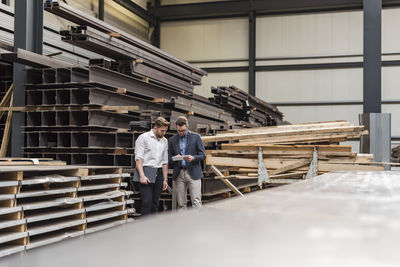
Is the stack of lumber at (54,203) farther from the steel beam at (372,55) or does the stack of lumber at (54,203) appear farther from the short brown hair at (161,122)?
the steel beam at (372,55)

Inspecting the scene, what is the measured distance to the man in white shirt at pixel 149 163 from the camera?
6051 mm

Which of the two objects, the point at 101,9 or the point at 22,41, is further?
the point at 101,9

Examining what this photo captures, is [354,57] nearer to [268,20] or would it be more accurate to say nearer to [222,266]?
[268,20]

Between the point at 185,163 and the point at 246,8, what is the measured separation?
1142cm

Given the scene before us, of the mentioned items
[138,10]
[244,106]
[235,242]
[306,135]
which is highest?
[138,10]

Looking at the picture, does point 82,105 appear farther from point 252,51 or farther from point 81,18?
point 252,51

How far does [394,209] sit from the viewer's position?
47.8 inches

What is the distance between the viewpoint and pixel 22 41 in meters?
7.33

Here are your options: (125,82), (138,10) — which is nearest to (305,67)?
(138,10)

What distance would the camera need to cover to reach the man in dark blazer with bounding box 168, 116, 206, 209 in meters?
6.39

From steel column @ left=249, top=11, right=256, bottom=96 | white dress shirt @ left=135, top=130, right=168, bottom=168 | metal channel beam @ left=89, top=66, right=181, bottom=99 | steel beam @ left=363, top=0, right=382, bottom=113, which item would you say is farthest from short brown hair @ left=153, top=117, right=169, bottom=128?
steel column @ left=249, top=11, right=256, bottom=96

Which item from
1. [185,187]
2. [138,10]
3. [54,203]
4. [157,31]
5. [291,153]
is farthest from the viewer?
[157,31]

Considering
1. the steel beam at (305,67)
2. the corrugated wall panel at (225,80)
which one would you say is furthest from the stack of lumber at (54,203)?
the steel beam at (305,67)

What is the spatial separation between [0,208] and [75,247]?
3706 millimetres
